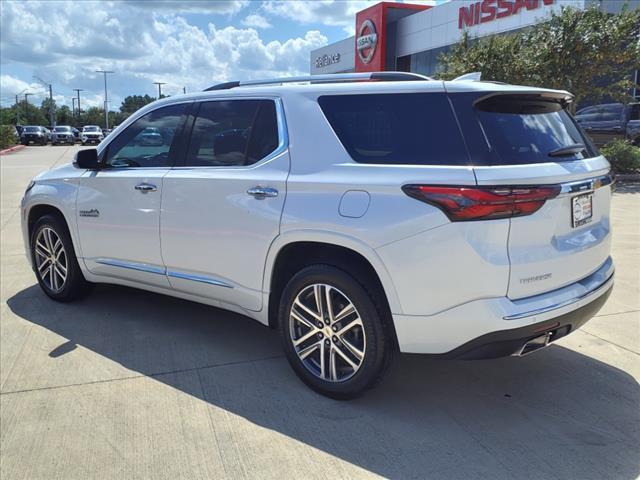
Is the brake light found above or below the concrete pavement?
above

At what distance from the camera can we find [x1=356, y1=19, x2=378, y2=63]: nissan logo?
120 ft

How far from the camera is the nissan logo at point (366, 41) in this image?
36466 mm

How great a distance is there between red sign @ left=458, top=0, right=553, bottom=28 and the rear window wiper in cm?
2455

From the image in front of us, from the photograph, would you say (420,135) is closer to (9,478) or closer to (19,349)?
(9,478)

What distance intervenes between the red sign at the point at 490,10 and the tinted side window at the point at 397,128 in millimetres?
24930

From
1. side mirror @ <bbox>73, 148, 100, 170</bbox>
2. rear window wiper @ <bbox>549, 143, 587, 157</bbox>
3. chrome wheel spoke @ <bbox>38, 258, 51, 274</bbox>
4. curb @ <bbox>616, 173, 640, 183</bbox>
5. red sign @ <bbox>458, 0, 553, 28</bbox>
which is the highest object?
red sign @ <bbox>458, 0, 553, 28</bbox>

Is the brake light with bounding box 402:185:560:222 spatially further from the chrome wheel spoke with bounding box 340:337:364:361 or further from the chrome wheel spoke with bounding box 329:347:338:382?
the chrome wheel spoke with bounding box 329:347:338:382

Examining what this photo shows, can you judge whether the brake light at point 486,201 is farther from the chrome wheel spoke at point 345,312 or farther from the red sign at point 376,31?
the red sign at point 376,31

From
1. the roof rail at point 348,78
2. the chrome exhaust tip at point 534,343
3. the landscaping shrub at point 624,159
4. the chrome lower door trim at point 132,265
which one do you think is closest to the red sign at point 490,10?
the landscaping shrub at point 624,159

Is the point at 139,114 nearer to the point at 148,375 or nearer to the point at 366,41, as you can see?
the point at 148,375

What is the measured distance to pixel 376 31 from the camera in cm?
3612

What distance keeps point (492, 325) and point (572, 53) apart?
515 inches

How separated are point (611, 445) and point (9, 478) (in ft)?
9.89

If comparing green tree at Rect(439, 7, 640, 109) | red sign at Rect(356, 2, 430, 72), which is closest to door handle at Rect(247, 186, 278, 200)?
green tree at Rect(439, 7, 640, 109)
